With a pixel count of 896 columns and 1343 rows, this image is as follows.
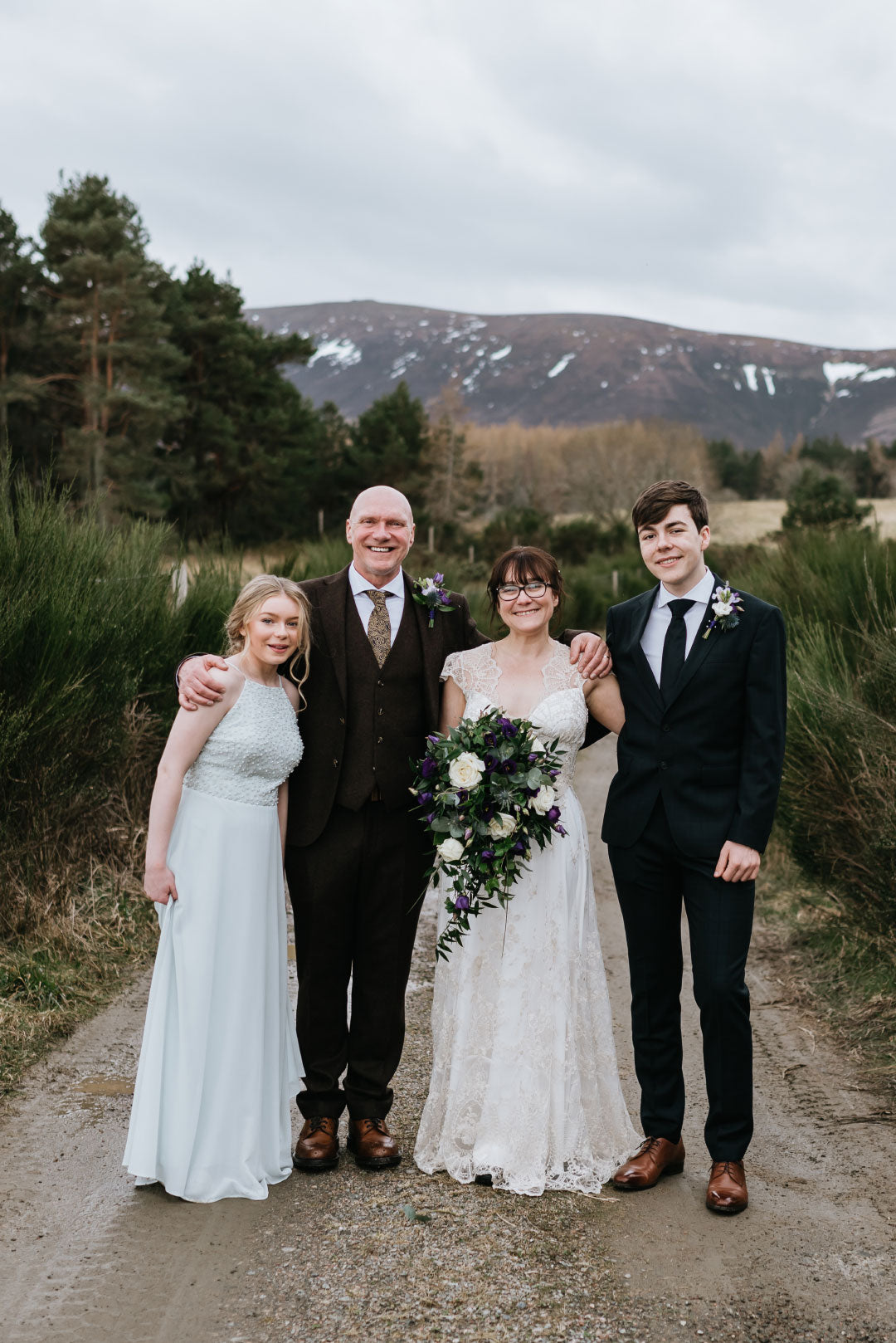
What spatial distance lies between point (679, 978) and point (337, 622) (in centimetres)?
172

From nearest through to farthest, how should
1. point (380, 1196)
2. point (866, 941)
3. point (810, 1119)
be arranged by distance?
1. point (380, 1196)
2. point (810, 1119)
3. point (866, 941)

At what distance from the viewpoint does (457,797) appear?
12.4 feet

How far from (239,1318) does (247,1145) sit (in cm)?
74

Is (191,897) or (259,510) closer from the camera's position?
(191,897)

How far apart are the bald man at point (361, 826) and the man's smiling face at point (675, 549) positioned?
13.2 inches

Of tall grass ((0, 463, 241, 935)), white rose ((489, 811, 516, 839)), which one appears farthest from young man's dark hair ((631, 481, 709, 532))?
tall grass ((0, 463, 241, 935))

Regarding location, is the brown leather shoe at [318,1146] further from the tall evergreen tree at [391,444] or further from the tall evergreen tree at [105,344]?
the tall evergreen tree at [391,444]

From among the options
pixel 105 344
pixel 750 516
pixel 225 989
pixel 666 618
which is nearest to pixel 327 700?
pixel 225 989

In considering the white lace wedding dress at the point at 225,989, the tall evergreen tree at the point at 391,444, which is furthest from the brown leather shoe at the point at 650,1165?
the tall evergreen tree at the point at 391,444

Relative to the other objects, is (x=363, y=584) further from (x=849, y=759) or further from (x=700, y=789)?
(x=849, y=759)

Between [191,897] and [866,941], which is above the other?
[191,897]

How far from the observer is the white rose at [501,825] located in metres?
3.74

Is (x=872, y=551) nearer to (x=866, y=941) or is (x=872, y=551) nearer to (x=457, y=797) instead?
(x=866, y=941)

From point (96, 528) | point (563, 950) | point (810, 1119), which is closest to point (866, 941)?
point (810, 1119)
